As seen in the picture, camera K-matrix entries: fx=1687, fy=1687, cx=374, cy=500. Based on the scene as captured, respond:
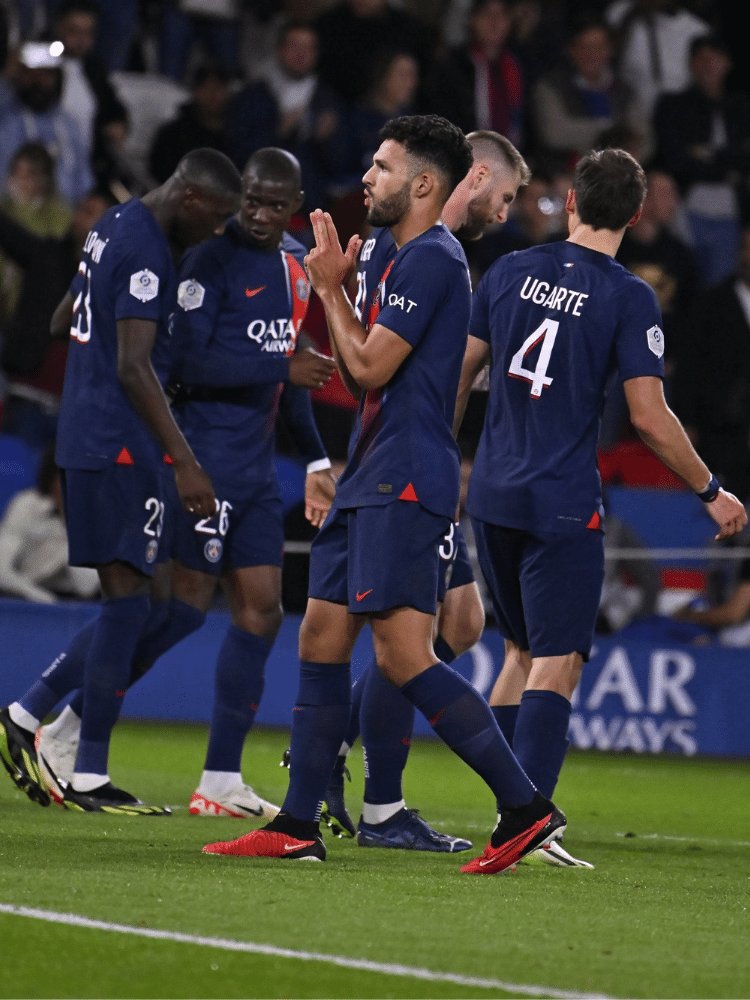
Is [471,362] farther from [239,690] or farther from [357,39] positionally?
[357,39]

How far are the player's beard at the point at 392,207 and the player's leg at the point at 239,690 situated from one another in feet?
6.80

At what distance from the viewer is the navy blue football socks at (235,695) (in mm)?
6336

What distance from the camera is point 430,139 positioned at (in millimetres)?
4727

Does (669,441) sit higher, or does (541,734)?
(669,441)

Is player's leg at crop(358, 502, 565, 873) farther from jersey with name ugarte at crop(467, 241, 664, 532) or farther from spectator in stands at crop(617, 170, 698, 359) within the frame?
spectator in stands at crop(617, 170, 698, 359)

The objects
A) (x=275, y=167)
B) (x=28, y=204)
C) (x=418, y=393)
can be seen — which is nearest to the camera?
(x=418, y=393)

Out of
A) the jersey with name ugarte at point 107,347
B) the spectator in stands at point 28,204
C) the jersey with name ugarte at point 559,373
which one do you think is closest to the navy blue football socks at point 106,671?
the jersey with name ugarte at point 107,347

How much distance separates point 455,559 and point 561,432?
0.64 metres

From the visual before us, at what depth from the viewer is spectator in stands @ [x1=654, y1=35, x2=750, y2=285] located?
14.5 meters

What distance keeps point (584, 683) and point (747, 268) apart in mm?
3783

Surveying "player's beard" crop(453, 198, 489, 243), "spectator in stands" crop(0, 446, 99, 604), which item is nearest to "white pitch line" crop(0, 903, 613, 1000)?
"player's beard" crop(453, 198, 489, 243)

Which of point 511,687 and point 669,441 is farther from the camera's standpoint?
point 511,687

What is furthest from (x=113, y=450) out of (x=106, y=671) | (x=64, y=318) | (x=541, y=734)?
(x=541, y=734)

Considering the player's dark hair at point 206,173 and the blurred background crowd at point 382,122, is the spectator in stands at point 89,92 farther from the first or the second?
the player's dark hair at point 206,173
